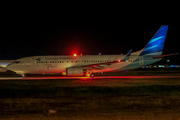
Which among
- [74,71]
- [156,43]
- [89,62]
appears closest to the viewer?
[74,71]

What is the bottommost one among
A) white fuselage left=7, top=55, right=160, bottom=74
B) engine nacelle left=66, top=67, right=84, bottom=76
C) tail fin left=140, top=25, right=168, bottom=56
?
engine nacelle left=66, top=67, right=84, bottom=76

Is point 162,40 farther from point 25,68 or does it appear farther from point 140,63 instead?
point 25,68

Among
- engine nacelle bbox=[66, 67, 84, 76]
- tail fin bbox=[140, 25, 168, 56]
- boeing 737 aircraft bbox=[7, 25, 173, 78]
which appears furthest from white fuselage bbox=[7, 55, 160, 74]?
engine nacelle bbox=[66, 67, 84, 76]

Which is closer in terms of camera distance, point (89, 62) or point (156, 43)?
point (89, 62)

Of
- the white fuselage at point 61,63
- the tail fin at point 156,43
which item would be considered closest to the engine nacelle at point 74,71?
the white fuselage at point 61,63

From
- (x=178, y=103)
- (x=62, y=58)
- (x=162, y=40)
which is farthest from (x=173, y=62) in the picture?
(x=178, y=103)

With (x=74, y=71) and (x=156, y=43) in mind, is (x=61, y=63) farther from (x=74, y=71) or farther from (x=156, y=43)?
(x=156, y=43)

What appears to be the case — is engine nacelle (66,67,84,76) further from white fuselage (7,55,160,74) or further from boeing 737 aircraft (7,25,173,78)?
white fuselage (7,55,160,74)

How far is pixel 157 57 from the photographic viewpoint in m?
30.6

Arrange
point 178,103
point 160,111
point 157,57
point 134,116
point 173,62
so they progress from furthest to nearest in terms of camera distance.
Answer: point 173,62 < point 157,57 < point 178,103 < point 160,111 < point 134,116

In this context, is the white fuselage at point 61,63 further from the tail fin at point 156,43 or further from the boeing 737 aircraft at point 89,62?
the tail fin at point 156,43

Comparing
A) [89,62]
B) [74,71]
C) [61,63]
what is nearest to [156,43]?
[89,62]

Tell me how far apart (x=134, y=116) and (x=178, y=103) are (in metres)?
4.04

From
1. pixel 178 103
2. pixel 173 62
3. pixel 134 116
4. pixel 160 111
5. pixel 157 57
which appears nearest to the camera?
pixel 134 116
